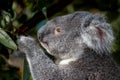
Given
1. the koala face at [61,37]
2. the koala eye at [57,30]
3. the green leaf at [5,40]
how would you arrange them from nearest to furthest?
the green leaf at [5,40]
the koala face at [61,37]
the koala eye at [57,30]

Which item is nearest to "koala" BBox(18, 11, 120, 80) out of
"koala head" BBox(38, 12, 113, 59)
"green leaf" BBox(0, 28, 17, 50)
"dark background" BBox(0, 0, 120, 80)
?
"koala head" BBox(38, 12, 113, 59)

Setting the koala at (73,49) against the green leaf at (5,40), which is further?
the koala at (73,49)

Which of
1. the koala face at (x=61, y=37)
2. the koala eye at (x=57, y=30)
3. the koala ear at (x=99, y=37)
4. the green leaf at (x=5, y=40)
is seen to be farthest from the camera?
the koala eye at (x=57, y=30)

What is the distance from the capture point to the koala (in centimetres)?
572

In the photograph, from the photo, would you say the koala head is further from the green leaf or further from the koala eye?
the green leaf

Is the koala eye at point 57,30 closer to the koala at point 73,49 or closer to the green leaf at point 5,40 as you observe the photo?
the koala at point 73,49

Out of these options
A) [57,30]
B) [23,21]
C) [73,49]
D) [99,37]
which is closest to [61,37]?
[57,30]

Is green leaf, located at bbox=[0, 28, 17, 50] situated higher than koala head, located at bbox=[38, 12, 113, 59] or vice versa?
koala head, located at bbox=[38, 12, 113, 59]

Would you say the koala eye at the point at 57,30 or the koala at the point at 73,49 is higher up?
the koala eye at the point at 57,30

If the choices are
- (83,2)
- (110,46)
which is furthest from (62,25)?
(83,2)

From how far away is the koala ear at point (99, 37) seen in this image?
225 inches

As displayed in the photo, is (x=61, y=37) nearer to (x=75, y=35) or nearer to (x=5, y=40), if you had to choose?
(x=75, y=35)

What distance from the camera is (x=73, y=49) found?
598 centimetres

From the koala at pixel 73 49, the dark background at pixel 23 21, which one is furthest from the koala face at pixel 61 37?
the dark background at pixel 23 21
